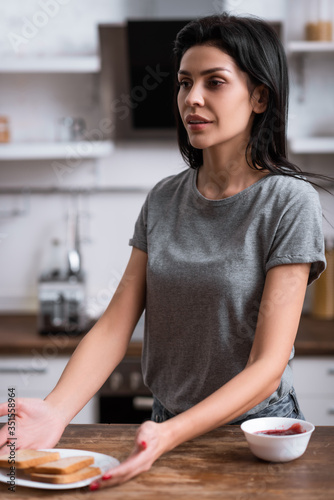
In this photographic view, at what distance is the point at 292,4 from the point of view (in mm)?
2707

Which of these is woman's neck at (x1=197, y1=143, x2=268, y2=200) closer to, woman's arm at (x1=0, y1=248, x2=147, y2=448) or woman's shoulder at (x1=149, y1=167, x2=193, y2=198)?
woman's shoulder at (x1=149, y1=167, x2=193, y2=198)

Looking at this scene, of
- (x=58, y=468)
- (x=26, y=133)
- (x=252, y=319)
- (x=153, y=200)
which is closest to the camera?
(x=58, y=468)

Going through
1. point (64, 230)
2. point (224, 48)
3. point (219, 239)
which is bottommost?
point (64, 230)

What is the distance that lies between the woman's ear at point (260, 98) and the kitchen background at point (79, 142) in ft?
4.56

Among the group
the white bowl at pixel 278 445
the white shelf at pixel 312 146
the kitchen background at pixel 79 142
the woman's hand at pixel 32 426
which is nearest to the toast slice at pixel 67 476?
the woman's hand at pixel 32 426

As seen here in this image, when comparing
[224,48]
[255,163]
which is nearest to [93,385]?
[255,163]

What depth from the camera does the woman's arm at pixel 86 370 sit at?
108cm

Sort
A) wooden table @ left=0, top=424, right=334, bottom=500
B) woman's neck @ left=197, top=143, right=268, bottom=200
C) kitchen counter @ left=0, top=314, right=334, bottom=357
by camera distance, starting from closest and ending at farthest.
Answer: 1. wooden table @ left=0, top=424, right=334, bottom=500
2. woman's neck @ left=197, top=143, right=268, bottom=200
3. kitchen counter @ left=0, top=314, right=334, bottom=357

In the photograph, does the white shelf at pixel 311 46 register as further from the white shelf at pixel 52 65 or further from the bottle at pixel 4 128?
the bottle at pixel 4 128

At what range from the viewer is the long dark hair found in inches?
48.2

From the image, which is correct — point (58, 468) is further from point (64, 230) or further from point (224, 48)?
point (64, 230)

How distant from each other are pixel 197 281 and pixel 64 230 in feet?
5.47

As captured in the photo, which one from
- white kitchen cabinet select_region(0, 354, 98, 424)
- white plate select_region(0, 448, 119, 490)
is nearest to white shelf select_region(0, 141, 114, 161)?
white kitchen cabinet select_region(0, 354, 98, 424)

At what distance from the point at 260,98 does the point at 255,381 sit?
55 cm
